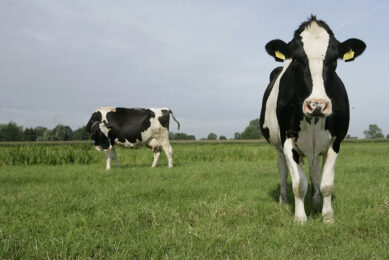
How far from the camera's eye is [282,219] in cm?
400

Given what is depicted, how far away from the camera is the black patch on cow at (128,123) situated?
11602 mm

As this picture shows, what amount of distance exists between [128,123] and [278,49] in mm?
8551

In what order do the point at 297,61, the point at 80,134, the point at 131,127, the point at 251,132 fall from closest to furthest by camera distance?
the point at 297,61
the point at 131,127
the point at 80,134
the point at 251,132

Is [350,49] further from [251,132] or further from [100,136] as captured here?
[251,132]

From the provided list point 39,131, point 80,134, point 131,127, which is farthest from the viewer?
point 80,134

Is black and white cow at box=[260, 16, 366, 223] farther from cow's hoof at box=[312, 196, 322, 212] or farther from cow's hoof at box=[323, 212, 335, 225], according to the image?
cow's hoof at box=[312, 196, 322, 212]

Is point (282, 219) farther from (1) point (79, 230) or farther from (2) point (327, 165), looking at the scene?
(1) point (79, 230)

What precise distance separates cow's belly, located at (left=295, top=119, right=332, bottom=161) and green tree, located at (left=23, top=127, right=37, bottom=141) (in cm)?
7488

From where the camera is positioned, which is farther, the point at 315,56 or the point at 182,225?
the point at 182,225

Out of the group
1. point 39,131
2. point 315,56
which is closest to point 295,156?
point 315,56

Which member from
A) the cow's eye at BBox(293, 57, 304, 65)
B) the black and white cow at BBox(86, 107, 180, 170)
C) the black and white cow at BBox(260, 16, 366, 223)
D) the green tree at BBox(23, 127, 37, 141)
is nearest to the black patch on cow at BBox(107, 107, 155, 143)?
the black and white cow at BBox(86, 107, 180, 170)

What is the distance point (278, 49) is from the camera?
4012mm

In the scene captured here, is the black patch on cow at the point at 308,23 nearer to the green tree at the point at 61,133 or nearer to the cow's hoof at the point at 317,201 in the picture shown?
the cow's hoof at the point at 317,201

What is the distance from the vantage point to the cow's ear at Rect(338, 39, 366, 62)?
3.76 m
